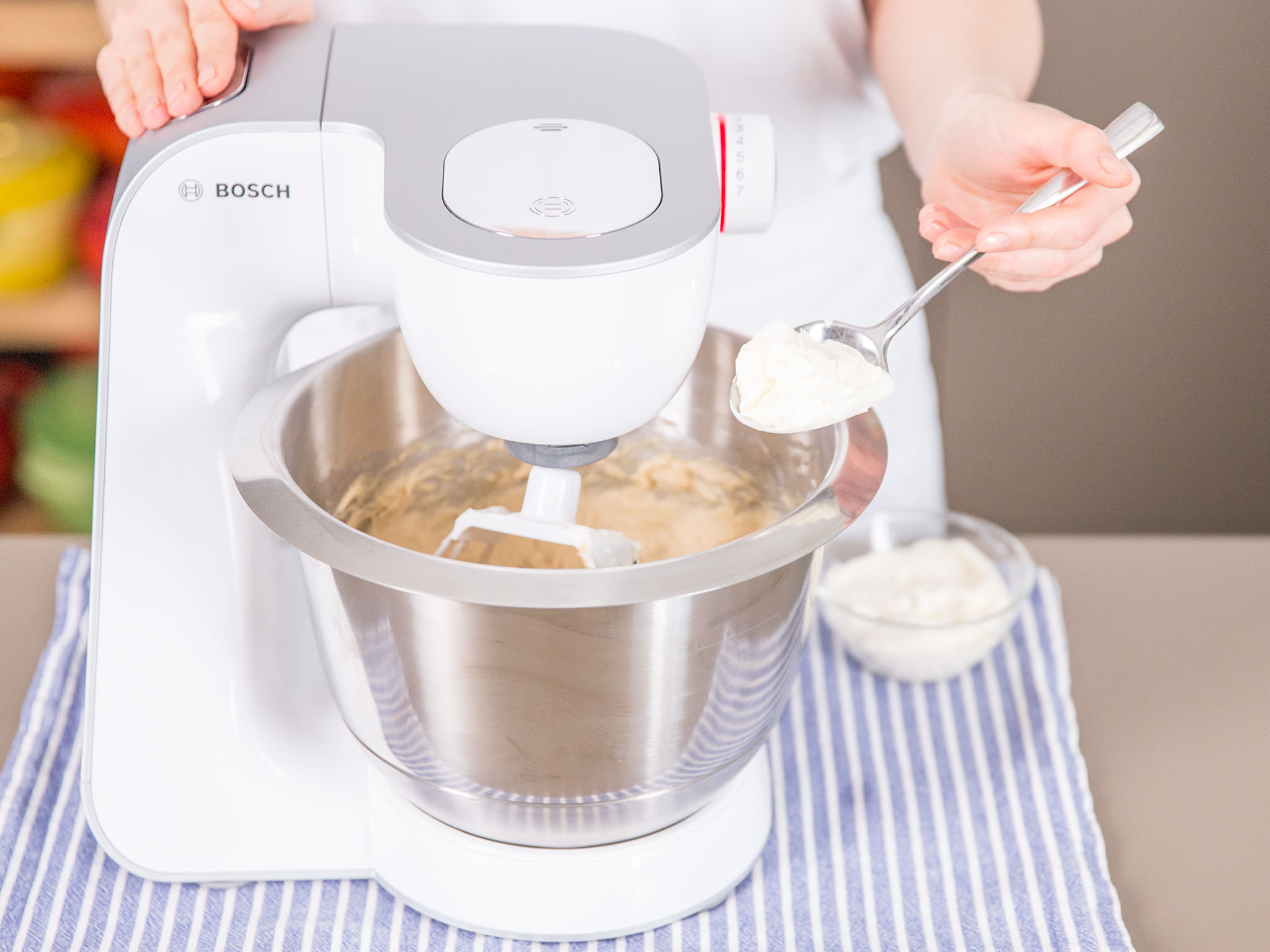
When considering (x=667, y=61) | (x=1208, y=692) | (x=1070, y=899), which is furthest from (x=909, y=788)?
(x=667, y=61)

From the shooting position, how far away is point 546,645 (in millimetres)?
A: 500

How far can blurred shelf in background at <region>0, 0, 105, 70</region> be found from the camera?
3.98ft

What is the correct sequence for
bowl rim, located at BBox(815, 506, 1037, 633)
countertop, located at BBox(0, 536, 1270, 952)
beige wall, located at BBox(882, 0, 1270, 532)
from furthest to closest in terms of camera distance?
beige wall, located at BBox(882, 0, 1270, 532)
bowl rim, located at BBox(815, 506, 1037, 633)
countertop, located at BBox(0, 536, 1270, 952)

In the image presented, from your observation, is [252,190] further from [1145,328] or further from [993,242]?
[1145,328]

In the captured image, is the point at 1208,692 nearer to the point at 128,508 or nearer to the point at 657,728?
the point at 657,728

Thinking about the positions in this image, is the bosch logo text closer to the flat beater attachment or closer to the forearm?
the flat beater attachment

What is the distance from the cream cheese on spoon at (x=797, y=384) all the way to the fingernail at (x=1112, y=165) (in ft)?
0.46

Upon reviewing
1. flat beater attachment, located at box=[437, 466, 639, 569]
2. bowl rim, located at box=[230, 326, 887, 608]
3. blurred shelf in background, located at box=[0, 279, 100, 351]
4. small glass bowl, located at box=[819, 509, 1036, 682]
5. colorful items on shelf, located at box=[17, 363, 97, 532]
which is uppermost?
bowl rim, located at box=[230, 326, 887, 608]

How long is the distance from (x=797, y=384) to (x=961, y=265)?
0.11m

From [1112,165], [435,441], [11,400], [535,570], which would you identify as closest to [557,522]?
[535,570]

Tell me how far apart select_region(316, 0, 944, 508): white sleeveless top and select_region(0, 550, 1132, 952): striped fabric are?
0.36 metres

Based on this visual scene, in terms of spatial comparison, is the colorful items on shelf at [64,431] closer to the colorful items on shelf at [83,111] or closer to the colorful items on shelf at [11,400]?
the colorful items on shelf at [11,400]

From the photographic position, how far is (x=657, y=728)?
0.54m

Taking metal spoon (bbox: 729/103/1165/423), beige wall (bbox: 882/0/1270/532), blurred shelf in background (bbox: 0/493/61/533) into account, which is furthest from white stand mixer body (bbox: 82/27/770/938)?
blurred shelf in background (bbox: 0/493/61/533)
